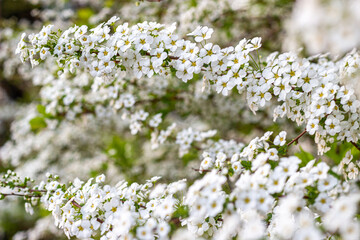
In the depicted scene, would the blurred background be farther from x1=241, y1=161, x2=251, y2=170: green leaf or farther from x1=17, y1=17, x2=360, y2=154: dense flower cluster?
x1=241, y1=161, x2=251, y2=170: green leaf

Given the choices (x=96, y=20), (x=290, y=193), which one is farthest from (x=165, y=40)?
(x=96, y=20)

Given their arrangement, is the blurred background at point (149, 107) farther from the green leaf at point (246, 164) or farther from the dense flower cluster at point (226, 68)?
Answer: the green leaf at point (246, 164)

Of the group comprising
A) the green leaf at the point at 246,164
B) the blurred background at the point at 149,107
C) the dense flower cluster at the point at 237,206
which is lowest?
the blurred background at the point at 149,107

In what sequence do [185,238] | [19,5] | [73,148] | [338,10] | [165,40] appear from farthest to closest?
[19,5] < [73,148] < [165,40] < [185,238] < [338,10]

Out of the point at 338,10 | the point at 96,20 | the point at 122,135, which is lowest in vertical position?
the point at 122,135

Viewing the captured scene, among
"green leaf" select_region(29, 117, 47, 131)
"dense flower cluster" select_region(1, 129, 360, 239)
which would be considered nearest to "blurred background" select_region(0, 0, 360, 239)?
"green leaf" select_region(29, 117, 47, 131)

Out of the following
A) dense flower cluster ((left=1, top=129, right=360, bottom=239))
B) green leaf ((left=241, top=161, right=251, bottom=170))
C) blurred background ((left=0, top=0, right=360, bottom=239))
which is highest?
dense flower cluster ((left=1, top=129, right=360, bottom=239))

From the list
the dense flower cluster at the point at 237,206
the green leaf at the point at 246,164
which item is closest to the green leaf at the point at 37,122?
the dense flower cluster at the point at 237,206

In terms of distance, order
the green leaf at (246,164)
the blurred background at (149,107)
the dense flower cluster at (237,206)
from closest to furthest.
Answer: the dense flower cluster at (237,206) < the green leaf at (246,164) < the blurred background at (149,107)

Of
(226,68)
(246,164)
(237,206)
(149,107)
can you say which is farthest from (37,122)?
(237,206)

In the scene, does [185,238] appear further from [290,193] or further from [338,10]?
[338,10]

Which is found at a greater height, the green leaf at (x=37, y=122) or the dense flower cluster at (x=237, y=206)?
the dense flower cluster at (x=237, y=206)
